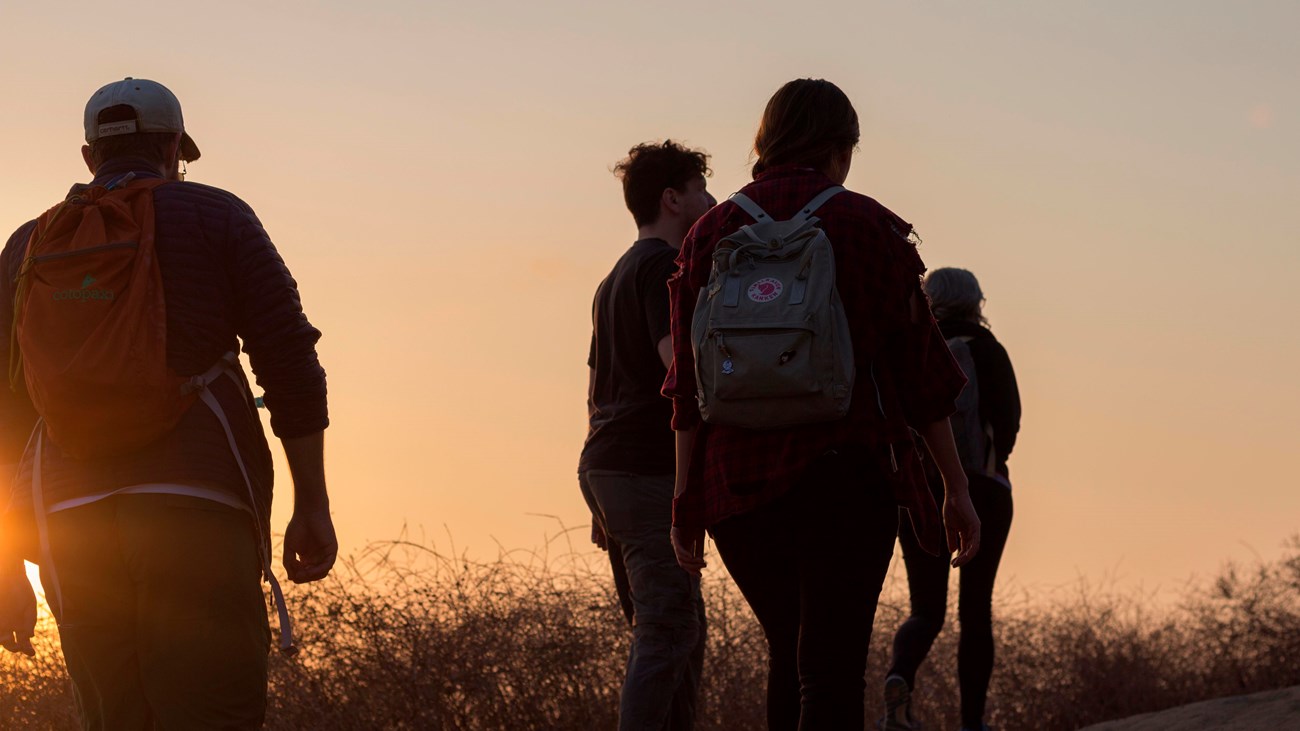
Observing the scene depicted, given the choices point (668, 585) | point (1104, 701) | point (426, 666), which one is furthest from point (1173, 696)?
point (668, 585)

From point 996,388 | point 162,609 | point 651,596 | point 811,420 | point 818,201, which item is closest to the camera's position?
point 162,609

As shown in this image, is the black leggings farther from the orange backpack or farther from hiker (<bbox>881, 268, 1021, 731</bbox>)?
the orange backpack

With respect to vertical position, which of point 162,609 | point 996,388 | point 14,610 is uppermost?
point 996,388

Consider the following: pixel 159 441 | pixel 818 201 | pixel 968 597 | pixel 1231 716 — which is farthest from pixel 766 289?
pixel 1231 716

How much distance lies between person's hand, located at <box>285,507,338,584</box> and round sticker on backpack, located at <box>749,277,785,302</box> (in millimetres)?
1055

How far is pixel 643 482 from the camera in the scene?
199 inches

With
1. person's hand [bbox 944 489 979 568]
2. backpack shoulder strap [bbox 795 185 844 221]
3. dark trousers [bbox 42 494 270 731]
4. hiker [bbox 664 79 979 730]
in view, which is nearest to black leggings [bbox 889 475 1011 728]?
person's hand [bbox 944 489 979 568]

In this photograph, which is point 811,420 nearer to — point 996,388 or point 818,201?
point 818,201

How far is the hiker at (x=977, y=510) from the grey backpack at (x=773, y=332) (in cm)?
301

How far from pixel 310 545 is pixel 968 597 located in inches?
162

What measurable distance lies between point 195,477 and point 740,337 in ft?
3.97

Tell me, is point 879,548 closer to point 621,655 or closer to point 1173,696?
point 621,655

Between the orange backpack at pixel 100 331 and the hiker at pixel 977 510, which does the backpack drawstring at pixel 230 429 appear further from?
the hiker at pixel 977 510

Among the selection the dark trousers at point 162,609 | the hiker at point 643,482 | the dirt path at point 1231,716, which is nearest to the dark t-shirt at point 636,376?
the hiker at point 643,482
